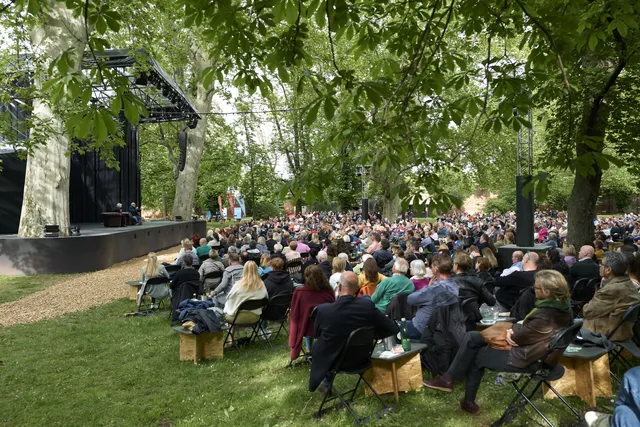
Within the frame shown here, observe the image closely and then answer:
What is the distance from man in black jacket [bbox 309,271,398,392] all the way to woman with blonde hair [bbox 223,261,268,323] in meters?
2.15

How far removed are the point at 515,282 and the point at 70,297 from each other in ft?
29.7

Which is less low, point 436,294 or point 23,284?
point 436,294

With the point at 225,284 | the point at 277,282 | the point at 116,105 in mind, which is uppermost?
the point at 116,105

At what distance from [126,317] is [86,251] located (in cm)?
664

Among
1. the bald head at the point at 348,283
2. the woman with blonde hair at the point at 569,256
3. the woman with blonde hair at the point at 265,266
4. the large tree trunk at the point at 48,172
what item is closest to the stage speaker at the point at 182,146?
the large tree trunk at the point at 48,172

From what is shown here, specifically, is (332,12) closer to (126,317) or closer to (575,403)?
(575,403)

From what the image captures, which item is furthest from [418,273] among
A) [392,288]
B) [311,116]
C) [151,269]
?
[151,269]

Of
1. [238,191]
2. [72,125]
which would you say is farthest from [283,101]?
[72,125]

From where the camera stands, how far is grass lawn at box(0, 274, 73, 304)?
37.2 ft

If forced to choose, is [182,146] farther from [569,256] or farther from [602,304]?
[602,304]

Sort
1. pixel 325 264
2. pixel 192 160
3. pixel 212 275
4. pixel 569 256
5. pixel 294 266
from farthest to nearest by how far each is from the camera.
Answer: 1. pixel 192 160
2. pixel 294 266
3. pixel 325 264
4. pixel 569 256
5. pixel 212 275

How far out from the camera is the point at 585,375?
14.1 ft

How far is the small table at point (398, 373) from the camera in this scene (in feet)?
15.1

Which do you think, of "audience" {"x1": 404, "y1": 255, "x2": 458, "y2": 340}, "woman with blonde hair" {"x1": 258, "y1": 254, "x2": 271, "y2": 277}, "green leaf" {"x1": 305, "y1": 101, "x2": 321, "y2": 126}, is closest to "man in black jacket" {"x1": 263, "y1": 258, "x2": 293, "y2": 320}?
"woman with blonde hair" {"x1": 258, "y1": 254, "x2": 271, "y2": 277}
